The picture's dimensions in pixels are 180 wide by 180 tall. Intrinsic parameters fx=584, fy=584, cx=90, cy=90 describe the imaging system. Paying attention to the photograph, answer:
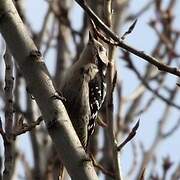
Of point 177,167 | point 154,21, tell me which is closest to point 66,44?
point 154,21

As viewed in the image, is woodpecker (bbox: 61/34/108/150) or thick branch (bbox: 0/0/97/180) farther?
woodpecker (bbox: 61/34/108/150)

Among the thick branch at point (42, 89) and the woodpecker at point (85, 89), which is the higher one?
the woodpecker at point (85, 89)

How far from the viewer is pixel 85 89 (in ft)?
11.6

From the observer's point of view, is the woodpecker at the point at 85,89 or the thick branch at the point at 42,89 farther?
the woodpecker at the point at 85,89

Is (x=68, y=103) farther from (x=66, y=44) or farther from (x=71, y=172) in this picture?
(x=66, y=44)

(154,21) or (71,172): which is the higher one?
(154,21)

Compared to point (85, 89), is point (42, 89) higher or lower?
lower

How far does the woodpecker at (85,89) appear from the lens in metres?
3.49

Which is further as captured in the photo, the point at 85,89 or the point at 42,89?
the point at 85,89

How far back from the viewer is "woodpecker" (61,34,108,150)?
11.5 ft

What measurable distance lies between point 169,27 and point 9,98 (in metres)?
2.95

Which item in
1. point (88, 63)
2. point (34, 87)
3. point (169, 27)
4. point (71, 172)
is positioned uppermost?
point (169, 27)

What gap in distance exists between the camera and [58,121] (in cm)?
209

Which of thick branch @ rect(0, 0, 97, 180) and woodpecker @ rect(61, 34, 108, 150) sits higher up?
woodpecker @ rect(61, 34, 108, 150)
